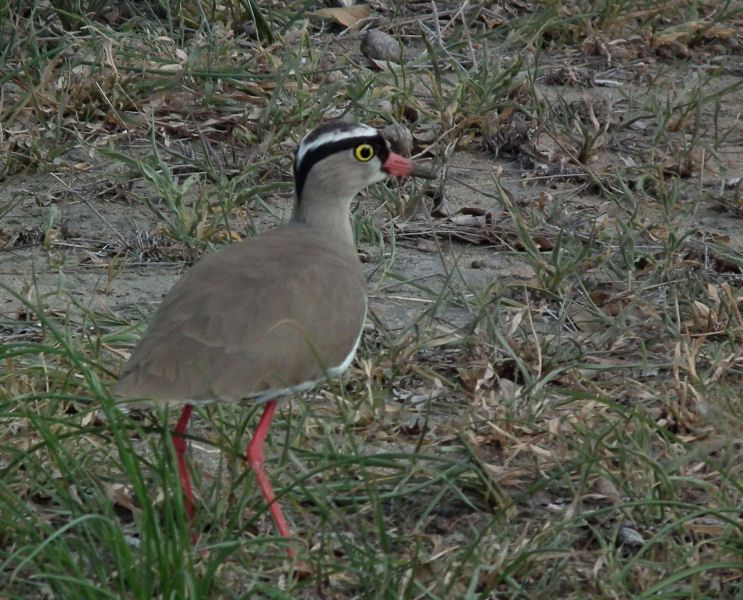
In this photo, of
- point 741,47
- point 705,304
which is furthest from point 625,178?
point 741,47

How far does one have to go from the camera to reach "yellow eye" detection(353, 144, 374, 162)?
4594 mm

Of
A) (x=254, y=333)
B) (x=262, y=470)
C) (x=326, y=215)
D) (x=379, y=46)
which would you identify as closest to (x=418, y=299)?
(x=326, y=215)

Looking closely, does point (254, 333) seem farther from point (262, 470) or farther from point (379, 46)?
point (379, 46)

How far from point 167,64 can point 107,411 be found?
3.64 m

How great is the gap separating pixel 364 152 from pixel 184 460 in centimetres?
143

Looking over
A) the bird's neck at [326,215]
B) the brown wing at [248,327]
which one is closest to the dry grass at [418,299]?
the brown wing at [248,327]

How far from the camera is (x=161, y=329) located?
374 cm

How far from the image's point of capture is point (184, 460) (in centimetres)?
373

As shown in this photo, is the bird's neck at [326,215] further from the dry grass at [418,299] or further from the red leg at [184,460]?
the red leg at [184,460]

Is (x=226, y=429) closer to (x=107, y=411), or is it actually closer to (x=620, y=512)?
(x=107, y=411)

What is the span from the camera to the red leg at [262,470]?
3.57 m

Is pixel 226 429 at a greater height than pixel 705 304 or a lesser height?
greater

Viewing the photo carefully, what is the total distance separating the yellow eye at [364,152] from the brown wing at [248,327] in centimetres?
57

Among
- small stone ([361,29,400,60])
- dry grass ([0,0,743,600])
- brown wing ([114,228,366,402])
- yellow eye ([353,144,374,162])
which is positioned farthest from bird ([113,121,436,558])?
small stone ([361,29,400,60])
